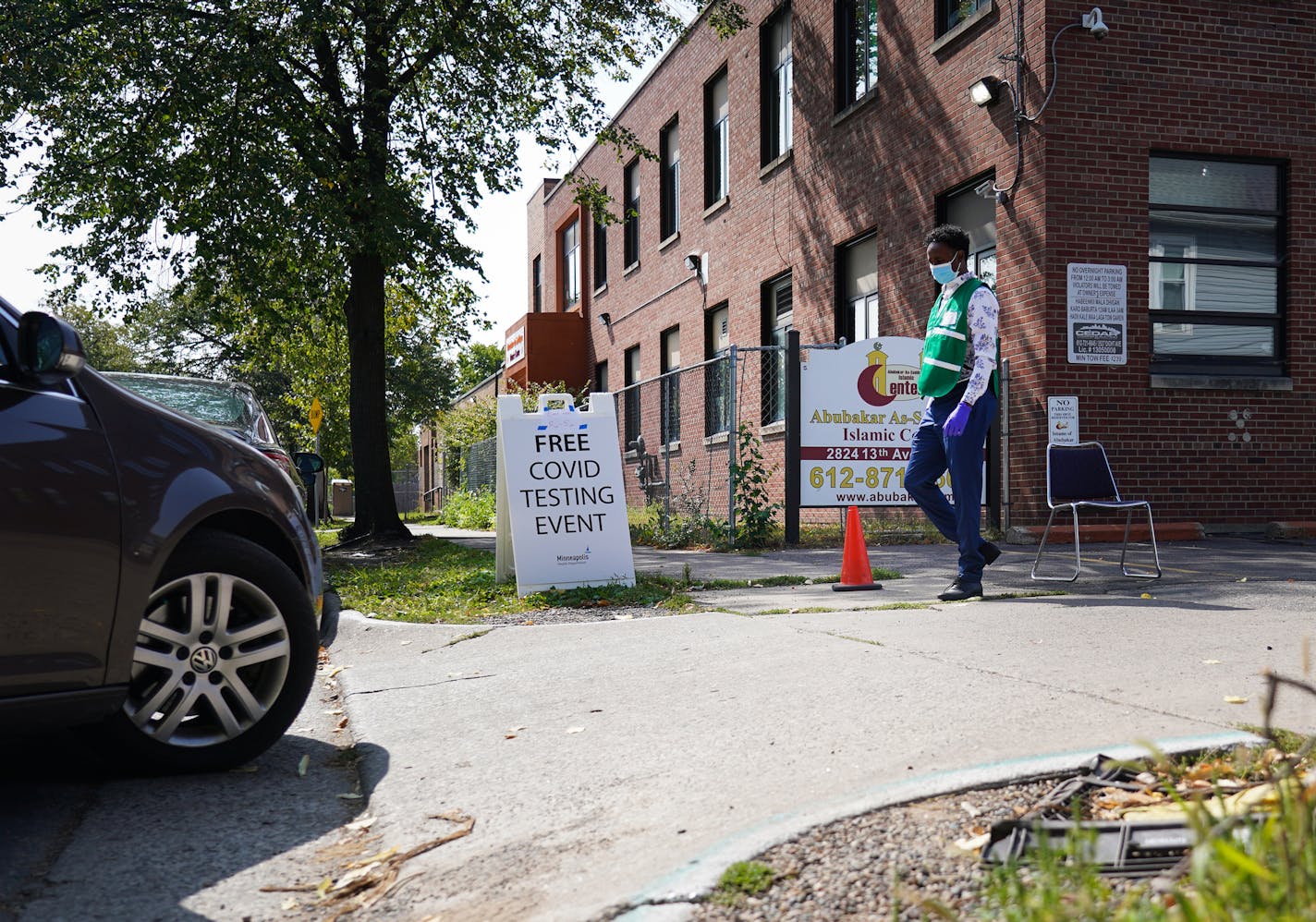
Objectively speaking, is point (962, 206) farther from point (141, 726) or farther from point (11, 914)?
point (11, 914)

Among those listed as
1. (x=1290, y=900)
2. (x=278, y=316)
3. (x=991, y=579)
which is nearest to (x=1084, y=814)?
(x=1290, y=900)

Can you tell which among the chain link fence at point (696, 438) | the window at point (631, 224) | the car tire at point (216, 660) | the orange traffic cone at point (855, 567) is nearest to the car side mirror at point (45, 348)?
the car tire at point (216, 660)

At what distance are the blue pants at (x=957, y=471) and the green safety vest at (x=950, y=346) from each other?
120mm

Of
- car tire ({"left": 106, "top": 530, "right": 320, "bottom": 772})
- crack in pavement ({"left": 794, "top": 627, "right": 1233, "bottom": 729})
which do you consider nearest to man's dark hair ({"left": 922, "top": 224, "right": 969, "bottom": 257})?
crack in pavement ({"left": 794, "top": 627, "right": 1233, "bottom": 729})

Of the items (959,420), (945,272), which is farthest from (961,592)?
(945,272)

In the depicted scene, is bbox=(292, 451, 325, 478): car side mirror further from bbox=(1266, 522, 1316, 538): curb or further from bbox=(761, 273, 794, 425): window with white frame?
bbox=(1266, 522, 1316, 538): curb

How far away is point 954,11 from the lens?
43.1 feet

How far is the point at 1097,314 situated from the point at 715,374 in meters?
9.21

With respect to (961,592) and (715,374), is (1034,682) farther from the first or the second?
(715,374)

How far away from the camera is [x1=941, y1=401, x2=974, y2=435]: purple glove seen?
7.32 meters

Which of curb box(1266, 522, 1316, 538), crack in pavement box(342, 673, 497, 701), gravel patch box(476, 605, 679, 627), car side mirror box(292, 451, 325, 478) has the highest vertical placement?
car side mirror box(292, 451, 325, 478)

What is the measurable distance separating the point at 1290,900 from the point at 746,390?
1692 centimetres

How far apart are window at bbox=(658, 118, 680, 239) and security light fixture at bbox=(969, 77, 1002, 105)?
11252mm

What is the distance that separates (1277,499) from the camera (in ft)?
39.2
